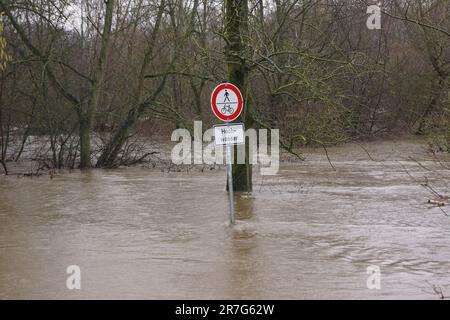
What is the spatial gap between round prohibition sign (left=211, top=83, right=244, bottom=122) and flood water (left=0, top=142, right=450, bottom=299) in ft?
7.48

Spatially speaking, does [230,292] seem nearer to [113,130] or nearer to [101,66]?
[101,66]

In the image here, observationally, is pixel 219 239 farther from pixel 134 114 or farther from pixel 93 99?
pixel 93 99

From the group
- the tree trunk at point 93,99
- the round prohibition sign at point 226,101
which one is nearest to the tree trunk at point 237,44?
the round prohibition sign at point 226,101

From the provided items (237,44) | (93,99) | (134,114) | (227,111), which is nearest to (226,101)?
(227,111)

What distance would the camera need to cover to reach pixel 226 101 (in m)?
13.8

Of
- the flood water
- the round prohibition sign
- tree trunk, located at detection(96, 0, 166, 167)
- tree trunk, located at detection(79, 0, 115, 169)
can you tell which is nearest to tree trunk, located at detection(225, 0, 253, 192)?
the flood water

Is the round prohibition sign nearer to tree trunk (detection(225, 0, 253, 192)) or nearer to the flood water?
the flood water

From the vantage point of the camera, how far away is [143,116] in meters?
28.9

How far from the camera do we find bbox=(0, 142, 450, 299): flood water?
9664 millimetres

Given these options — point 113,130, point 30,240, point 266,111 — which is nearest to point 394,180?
point 266,111

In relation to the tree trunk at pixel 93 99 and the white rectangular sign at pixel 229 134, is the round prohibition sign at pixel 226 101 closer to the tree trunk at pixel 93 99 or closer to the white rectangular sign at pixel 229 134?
the white rectangular sign at pixel 229 134

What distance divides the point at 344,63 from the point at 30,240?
9.44m

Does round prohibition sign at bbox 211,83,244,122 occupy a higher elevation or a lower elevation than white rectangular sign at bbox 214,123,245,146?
higher

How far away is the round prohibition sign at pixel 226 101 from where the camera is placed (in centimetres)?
1375
